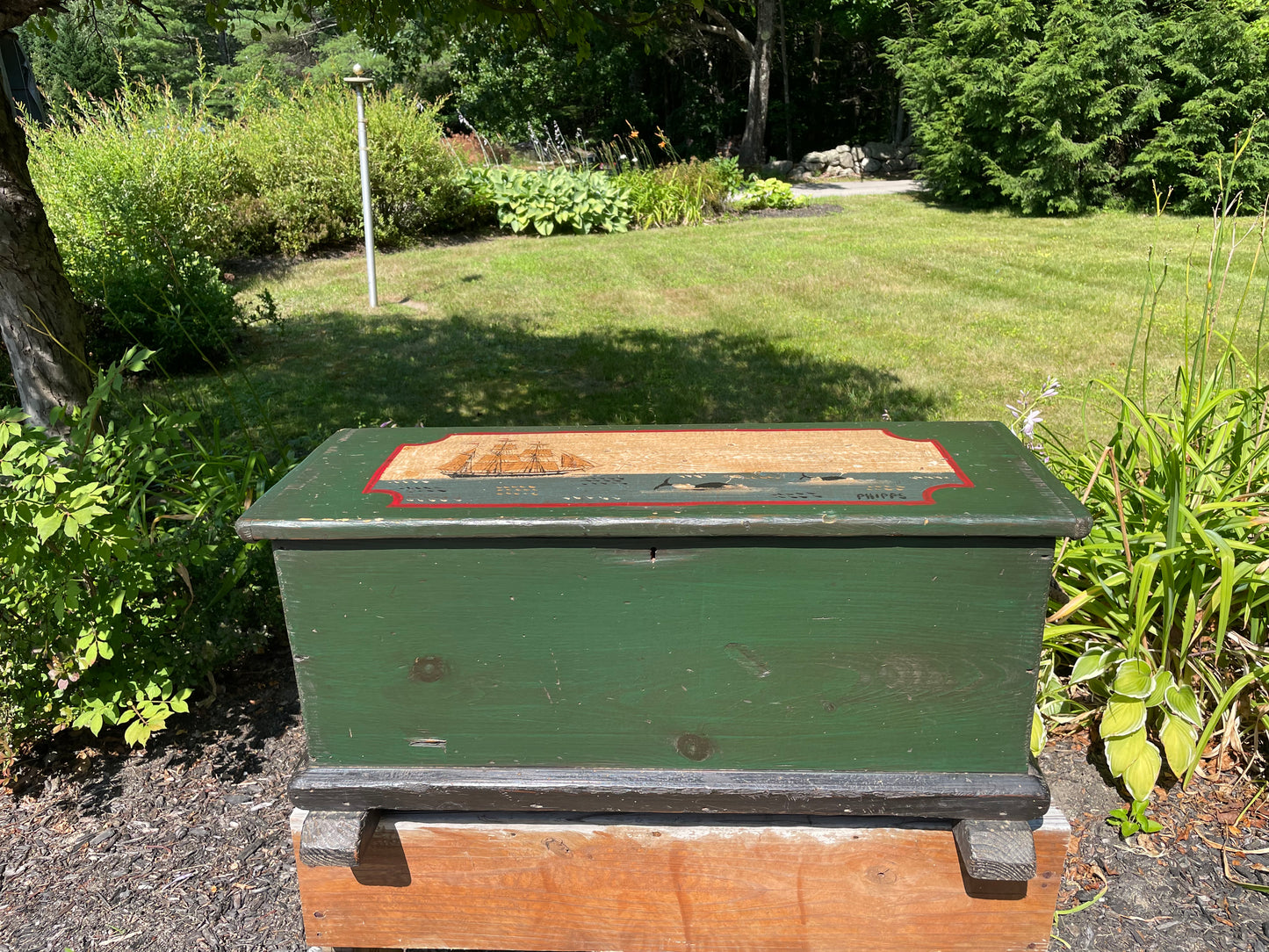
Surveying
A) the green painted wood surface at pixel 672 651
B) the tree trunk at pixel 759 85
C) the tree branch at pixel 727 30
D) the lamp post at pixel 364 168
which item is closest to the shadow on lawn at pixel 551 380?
the lamp post at pixel 364 168

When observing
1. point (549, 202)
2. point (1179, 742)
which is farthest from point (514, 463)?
point (549, 202)

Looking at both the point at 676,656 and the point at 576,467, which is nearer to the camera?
the point at 676,656

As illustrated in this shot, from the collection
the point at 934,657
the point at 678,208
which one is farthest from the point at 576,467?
the point at 678,208

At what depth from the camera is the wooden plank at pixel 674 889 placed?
1.70m

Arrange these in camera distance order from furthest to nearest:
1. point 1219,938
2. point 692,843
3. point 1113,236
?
point 1113,236, point 1219,938, point 692,843

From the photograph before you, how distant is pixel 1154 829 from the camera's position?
7.07 ft

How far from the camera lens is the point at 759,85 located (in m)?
16.7

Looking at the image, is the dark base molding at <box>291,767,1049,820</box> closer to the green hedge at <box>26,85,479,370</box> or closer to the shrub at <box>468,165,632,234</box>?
the green hedge at <box>26,85,479,370</box>

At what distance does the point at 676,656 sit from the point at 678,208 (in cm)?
1114

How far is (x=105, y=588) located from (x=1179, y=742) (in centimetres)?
262

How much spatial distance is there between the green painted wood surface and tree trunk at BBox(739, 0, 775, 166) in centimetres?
1659

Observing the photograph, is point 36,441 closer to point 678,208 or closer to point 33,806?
point 33,806

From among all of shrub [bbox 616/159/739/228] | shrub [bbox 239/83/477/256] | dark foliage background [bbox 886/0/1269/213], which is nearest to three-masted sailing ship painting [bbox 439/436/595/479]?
shrub [bbox 239/83/477/256]

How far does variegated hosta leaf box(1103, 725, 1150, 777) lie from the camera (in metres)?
2.12
